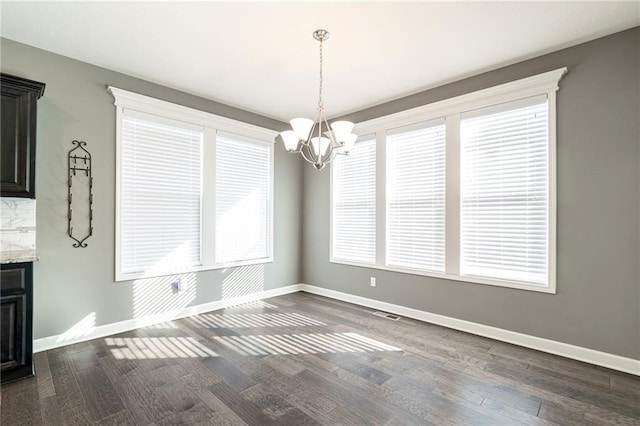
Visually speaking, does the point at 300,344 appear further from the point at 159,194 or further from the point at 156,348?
the point at 159,194

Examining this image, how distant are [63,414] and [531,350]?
3861 millimetres

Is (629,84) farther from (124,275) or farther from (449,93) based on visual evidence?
(124,275)

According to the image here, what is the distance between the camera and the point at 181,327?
3.58 metres

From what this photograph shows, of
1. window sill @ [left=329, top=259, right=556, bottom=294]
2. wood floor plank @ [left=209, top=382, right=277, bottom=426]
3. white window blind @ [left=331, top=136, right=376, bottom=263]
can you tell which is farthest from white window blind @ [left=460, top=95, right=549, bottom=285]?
wood floor plank @ [left=209, top=382, right=277, bottom=426]

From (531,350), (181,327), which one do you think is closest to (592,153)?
(531,350)

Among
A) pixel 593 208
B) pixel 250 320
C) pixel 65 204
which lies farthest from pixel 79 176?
pixel 593 208

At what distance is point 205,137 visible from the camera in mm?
4133

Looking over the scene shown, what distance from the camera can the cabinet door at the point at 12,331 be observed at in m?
2.34

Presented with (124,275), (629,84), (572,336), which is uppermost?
(629,84)

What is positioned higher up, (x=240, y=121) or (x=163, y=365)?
Result: (x=240, y=121)

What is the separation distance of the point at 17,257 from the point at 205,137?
233cm

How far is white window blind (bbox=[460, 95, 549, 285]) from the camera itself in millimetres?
3072

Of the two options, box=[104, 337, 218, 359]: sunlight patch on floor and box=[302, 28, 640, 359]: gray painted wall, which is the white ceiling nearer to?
box=[302, 28, 640, 359]: gray painted wall

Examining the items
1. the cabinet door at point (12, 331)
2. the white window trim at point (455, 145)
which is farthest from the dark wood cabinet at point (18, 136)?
the white window trim at point (455, 145)
